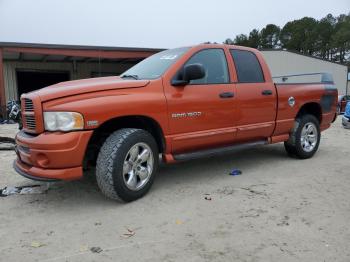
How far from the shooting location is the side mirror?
4387 millimetres

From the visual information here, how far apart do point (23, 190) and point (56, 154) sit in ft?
4.50

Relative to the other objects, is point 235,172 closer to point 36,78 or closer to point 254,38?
point 36,78

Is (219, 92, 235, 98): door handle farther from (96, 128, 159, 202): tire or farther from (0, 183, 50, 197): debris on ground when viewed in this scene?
(0, 183, 50, 197): debris on ground

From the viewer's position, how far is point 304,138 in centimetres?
646

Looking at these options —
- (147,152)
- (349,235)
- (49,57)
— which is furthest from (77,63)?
(349,235)

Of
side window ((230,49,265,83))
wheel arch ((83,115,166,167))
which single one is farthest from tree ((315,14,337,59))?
wheel arch ((83,115,166,167))

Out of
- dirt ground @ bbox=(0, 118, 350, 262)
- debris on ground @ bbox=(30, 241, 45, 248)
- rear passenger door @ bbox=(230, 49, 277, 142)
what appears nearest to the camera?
dirt ground @ bbox=(0, 118, 350, 262)

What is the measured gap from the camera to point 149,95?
4273 millimetres

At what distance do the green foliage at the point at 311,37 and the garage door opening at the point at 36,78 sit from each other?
52477mm

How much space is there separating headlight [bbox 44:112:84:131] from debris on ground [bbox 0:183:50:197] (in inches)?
51.7

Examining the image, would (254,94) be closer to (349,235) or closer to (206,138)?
(206,138)

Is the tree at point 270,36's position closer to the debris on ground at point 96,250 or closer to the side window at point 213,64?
the side window at point 213,64

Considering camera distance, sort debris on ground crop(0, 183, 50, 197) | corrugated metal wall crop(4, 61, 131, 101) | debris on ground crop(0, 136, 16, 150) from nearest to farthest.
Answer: debris on ground crop(0, 183, 50, 197) → debris on ground crop(0, 136, 16, 150) → corrugated metal wall crop(4, 61, 131, 101)

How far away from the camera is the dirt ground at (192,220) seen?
120 inches
